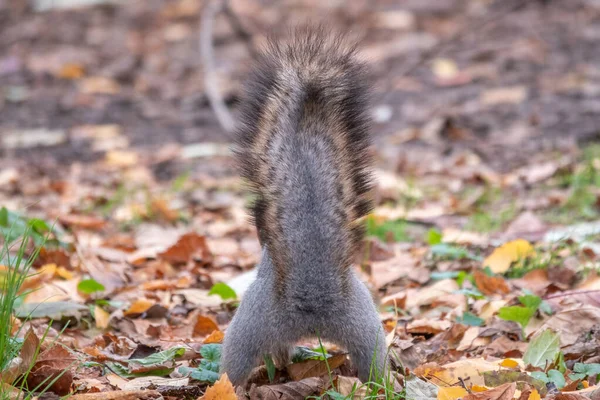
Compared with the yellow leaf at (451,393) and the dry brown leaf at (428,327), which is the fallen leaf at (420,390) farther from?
the dry brown leaf at (428,327)

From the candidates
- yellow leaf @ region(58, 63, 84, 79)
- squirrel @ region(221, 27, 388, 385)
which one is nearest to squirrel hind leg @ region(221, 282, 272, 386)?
squirrel @ region(221, 27, 388, 385)

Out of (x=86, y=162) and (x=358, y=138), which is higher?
(x=358, y=138)

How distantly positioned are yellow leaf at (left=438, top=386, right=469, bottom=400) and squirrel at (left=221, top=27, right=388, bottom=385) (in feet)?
0.51

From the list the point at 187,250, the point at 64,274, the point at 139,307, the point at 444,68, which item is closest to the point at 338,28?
the point at 444,68

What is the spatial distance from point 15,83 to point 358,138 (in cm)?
689

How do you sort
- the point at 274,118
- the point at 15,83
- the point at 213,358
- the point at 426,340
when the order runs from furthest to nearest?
1. the point at 15,83
2. the point at 426,340
3. the point at 213,358
4. the point at 274,118

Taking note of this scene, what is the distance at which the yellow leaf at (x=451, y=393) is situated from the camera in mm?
2189

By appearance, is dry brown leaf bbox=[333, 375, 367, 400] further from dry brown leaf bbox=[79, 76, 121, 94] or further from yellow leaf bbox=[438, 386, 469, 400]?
dry brown leaf bbox=[79, 76, 121, 94]

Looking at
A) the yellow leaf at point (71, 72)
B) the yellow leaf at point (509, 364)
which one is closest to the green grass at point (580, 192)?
the yellow leaf at point (509, 364)

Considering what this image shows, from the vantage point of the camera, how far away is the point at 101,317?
3.09 m

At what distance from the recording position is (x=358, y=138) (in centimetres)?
Answer: 238

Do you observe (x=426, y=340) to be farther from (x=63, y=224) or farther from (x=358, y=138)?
(x=63, y=224)

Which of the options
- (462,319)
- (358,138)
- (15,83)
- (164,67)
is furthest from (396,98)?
(358,138)

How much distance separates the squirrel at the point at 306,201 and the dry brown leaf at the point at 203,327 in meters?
0.68
